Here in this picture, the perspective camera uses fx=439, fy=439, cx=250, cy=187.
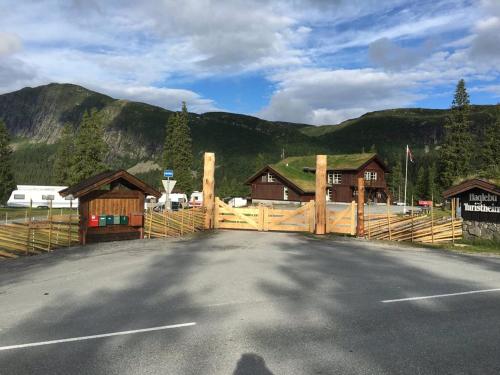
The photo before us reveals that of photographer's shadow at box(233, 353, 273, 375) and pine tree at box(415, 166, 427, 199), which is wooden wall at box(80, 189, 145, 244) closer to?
photographer's shadow at box(233, 353, 273, 375)

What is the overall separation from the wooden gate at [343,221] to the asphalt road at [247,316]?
8124mm

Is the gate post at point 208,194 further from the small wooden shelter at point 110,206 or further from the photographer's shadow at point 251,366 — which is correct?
the photographer's shadow at point 251,366

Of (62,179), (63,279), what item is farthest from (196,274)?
(62,179)

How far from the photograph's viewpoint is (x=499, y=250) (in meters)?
19.7

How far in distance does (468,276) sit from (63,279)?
11.0 meters

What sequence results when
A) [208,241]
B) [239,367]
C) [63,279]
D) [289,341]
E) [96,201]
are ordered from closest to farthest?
1. [239,367]
2. [289,341]
3. [63,279]
4. [96,201]
5. [208,241]

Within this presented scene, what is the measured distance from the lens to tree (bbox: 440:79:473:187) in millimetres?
57781

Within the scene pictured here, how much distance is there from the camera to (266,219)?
24.9 m

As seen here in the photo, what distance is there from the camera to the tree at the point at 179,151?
60.0 meters

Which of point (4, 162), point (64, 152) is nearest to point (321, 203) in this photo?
point (4, 162)

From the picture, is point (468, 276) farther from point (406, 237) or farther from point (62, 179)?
point (62, 179)

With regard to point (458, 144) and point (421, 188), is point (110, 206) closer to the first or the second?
point (458, 144)

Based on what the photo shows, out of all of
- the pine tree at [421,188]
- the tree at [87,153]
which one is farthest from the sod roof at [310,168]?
the pine tree at [421,188]

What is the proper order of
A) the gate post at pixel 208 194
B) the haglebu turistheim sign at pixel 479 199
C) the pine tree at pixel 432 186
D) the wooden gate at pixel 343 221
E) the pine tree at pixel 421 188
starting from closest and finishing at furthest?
the haglebu turistheim sign at pixel 479 199 → the wooden gate at pixel 343 221 → the gate post at pixel 208 194 → the pine tree at pixel 432 186 → the pine tree at pixel 421 188
